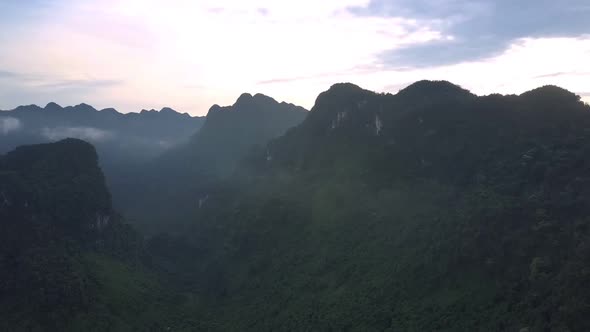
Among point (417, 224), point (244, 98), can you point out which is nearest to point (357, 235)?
point (417, 224)

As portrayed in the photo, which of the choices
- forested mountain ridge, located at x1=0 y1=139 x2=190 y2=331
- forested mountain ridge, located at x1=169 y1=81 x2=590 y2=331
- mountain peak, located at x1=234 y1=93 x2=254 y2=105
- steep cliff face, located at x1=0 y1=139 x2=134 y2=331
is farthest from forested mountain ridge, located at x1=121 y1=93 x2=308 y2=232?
steep cliff face, located at x1=0 y1=139 x2=134 y2=331

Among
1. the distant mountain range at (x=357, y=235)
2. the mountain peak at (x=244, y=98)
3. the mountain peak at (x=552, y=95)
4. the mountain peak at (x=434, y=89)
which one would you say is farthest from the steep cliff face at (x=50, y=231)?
the mountain peak at (x=244, y=98)

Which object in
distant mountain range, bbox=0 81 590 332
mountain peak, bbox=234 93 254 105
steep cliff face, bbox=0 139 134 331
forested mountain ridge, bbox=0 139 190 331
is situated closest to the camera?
distant mountain range, bbox=0 81 590 332

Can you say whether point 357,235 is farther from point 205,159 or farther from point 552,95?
point 205,159

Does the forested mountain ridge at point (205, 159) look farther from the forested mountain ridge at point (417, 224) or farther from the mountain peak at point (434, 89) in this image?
the mountain peak at point (434, 89)

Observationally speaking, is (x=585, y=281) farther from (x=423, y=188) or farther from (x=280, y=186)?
(x=280, y=186)

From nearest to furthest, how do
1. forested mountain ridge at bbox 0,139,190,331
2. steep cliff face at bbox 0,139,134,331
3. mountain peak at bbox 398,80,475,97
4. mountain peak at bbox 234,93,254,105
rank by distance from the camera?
steep cliff face at bbox 0,139,134,331
forested mountain ridge at bbox 0,139,190,331
mountain peak at bbox 398,80,475,97
mountain peak at bbox 234,93,254,105

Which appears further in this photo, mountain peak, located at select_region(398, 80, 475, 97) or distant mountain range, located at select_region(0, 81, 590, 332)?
mountain peak, located at select_region(398, 80, 475, 97)

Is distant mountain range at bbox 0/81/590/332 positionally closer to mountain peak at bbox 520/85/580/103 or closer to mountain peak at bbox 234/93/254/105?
mountain peak at bbox 520/85/580/103
